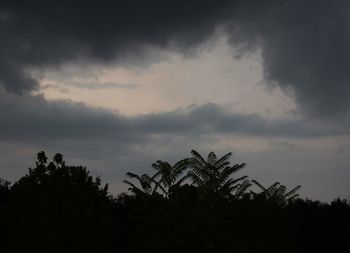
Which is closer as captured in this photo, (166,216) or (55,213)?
(55,213)

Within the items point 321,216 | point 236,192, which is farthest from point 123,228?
point 321,216

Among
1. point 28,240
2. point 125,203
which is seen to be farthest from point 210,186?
point 28,240

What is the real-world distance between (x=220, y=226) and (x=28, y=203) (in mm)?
10934

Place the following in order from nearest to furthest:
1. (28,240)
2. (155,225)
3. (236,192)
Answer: (28,240) < (155,225) < (236,192)

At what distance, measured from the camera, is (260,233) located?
2923 centimetres

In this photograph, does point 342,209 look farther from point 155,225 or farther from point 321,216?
point 155,225

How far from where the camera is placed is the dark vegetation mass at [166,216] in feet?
53.6

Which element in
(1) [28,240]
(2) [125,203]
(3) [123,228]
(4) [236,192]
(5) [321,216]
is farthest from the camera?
(5) [321,216]

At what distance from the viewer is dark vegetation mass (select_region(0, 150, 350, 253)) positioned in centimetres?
1634

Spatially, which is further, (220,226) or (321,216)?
(321,216)

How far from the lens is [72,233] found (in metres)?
16.3

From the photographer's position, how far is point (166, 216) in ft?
80.0

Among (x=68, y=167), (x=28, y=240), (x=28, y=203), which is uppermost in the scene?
(x=68, y=167)

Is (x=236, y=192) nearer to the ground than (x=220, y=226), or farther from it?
farther from it
